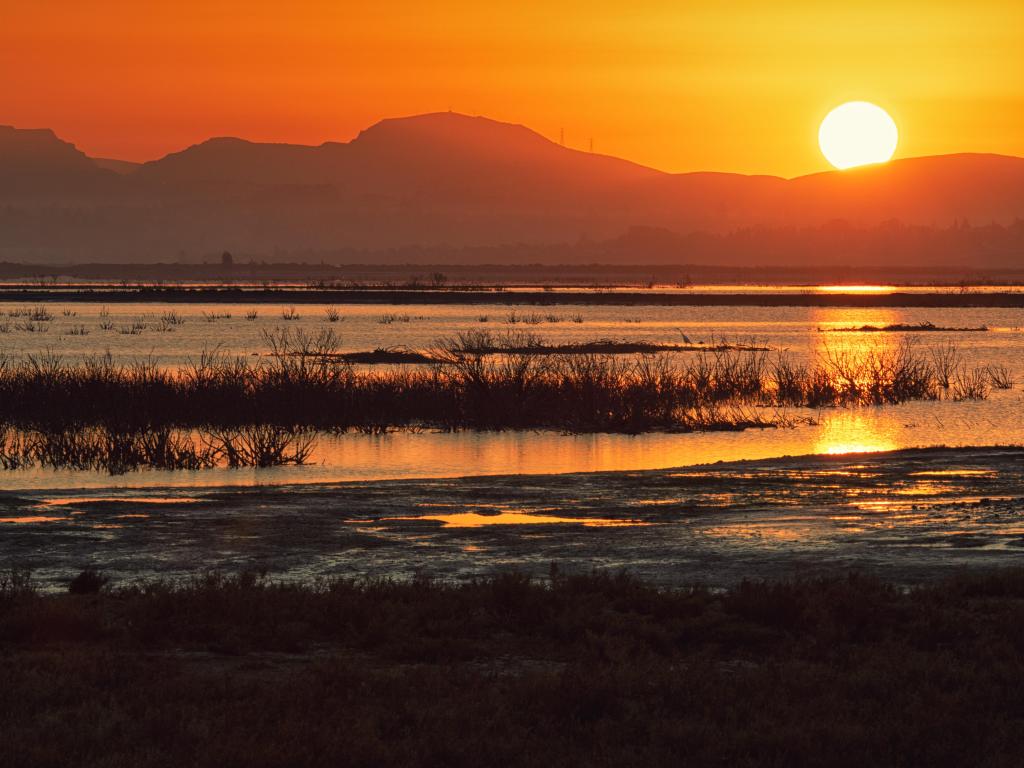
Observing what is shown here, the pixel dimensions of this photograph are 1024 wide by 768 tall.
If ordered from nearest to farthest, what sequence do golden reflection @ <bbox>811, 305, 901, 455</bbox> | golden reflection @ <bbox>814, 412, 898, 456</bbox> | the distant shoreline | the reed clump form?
golden reflection @ <bbox>814, 412, 898, 456</bbox>, golden reflection @ <bbox>811, 305, 901, 455</bbox>, the reed clump, the distant shoreline

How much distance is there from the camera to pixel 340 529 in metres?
20.0

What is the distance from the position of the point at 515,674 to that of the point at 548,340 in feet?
210

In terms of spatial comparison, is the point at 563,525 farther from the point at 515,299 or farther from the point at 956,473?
the point at 515,299

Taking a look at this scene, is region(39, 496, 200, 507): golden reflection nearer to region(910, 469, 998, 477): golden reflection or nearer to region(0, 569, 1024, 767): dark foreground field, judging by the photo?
region(0, 569, 1024, 767): dark foreground field

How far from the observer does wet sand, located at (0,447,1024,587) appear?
1719 centimetres

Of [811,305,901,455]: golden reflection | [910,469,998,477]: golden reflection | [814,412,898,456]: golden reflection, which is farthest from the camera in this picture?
[811,305,901,455]: golden reflection

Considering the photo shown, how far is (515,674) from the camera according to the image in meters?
12.2

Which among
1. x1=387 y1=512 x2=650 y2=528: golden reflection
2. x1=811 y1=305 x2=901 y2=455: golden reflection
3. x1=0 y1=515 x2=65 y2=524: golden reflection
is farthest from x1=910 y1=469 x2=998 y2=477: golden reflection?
x1=0 y1=515 x2=65 y2=524: golden reflection

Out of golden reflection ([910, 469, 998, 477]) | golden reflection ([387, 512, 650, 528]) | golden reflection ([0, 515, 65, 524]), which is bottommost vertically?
golden reflection ([910, 469, 998, 477])

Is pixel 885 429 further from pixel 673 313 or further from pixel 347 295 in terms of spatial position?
pixel 347 295

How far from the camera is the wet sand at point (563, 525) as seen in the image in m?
17.2

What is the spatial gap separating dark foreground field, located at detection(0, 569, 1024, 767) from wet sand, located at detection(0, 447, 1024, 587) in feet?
6.55

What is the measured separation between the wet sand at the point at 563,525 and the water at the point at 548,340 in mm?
4063

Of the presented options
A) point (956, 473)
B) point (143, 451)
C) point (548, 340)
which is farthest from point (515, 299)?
point (956, 473)
